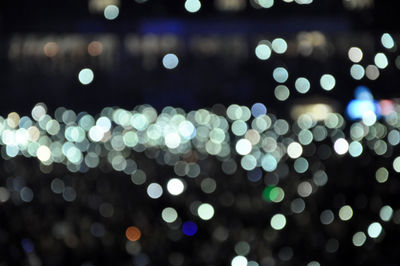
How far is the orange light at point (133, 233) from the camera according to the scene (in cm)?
621

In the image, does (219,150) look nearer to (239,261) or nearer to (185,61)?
(185,61)

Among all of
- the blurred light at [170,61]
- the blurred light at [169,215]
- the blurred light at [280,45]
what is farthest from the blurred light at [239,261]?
the blurred light at [170,61]

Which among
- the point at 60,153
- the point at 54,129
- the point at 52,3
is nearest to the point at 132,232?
the point at 52,3

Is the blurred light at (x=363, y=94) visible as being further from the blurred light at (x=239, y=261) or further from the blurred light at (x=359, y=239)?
the blurred light at (x=239, y=261)

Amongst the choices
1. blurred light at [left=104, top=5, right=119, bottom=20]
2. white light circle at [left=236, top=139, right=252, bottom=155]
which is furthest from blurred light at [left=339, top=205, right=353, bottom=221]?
white light circle at [left=236, top=139, right=252, bottom=155]

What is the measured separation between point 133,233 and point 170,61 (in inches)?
410

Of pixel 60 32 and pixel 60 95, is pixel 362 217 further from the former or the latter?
pixel 60 95

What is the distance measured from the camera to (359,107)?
611 inches

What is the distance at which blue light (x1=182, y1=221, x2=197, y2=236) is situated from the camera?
6432mm

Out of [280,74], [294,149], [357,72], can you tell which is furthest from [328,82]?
[294,149]

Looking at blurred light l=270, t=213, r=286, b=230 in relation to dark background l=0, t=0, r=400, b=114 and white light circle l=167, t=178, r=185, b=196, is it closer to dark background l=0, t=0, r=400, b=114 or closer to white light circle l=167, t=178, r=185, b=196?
dark background l=0, t=0, r=400, b=114

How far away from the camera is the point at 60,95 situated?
16.3m

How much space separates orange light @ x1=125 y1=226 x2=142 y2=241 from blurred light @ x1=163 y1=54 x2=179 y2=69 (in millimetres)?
8855

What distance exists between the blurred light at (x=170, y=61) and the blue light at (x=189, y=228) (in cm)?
858
